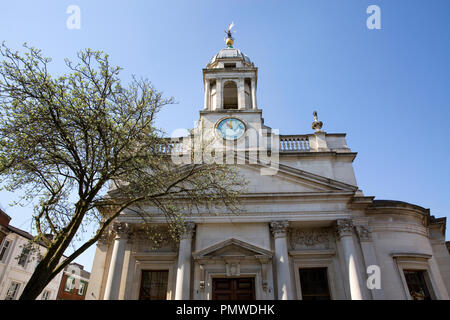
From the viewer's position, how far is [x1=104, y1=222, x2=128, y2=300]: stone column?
42.9 feet

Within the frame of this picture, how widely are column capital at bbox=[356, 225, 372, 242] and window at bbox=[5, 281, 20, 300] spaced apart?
2667cm

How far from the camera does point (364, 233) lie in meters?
14.5

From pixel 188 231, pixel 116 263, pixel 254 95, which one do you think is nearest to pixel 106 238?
pixel 116 263

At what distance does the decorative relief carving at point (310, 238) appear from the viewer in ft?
49.1

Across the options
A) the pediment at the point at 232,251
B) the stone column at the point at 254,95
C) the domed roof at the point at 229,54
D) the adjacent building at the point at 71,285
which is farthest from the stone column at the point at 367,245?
the adjacent building at the point at 71,285

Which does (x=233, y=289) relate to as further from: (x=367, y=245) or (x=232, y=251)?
(x=367, y=245)

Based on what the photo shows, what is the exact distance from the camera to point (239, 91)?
22.0m

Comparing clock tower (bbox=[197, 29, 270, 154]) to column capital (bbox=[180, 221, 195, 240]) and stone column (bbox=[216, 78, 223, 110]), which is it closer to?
stone column (bbox=[216, 78, 223, 110])

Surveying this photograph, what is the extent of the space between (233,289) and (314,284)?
13.1ft

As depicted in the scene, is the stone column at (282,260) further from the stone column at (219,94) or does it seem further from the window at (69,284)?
the window at (69,284)

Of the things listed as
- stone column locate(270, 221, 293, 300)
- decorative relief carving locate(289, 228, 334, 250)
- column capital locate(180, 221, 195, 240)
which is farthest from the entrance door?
decorative relief carving locate(289, 228, 334, 250)

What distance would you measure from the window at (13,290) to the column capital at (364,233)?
26674 mm
